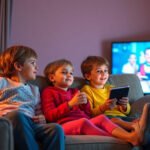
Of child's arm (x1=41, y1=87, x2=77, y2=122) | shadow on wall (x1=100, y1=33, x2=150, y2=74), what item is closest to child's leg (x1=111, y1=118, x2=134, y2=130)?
child's arm (x1=41, y1=87, x2=77, y2=122)

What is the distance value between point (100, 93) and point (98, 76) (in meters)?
0.11

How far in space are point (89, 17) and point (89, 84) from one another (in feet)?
5.30

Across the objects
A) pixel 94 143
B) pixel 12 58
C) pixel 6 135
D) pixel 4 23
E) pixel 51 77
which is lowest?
pixel 94 143

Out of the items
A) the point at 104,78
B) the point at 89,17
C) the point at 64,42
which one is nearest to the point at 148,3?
the point at 89,17

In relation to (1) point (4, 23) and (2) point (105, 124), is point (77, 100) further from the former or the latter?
(1) point (4, 23)

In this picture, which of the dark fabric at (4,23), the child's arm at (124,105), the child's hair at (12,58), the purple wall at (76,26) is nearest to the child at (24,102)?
the child's hair at (12,58)

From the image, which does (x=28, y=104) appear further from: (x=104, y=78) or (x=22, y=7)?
(x=22, y=7)

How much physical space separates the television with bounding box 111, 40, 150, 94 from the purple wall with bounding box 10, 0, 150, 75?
105 millimetres

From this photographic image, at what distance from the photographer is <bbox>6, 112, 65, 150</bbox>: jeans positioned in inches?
61.7

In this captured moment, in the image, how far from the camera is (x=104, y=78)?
229 cm

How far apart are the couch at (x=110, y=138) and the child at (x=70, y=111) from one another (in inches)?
2.0

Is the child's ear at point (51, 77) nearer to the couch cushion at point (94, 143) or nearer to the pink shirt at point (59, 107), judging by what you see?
the pink shirt at point (59, 107)

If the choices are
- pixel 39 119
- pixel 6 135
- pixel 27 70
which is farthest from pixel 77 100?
pixel 6 135

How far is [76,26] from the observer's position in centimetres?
377
